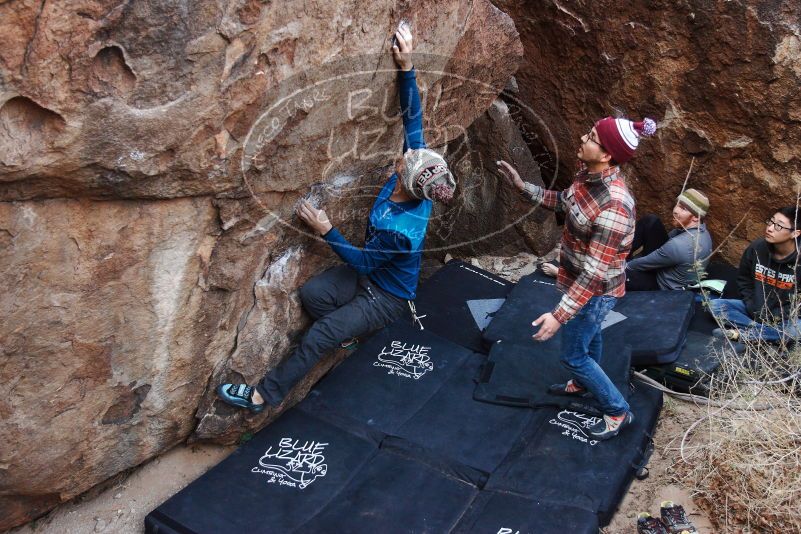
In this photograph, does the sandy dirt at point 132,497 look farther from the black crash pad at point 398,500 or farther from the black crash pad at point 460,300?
the black crash pad at point 460,300

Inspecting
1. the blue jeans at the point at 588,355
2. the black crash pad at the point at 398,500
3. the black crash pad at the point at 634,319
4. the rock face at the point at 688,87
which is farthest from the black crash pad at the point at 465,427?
the rock face at the point at 688,87

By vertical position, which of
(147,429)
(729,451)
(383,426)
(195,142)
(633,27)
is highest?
(195,142)

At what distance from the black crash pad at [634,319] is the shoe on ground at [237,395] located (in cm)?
139

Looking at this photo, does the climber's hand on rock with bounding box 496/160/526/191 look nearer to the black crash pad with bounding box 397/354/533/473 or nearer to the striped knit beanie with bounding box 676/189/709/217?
the black crash pad with bounding box 397/354/533/473

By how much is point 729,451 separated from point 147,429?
8.59ft

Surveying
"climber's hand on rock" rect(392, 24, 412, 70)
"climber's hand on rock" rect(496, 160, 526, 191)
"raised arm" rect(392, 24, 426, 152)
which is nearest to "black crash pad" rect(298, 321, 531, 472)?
"climber's hand on rock" rect(496, 160, 526, 191)

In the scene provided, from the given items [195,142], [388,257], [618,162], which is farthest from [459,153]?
[195,142]

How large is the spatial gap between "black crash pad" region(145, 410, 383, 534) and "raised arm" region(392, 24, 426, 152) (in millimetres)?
1458

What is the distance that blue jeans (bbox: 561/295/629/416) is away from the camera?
10.9 ft

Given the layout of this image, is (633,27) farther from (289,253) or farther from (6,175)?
(6,175)

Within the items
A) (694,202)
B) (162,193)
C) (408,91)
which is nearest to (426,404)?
(408,91)

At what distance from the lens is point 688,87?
5.04m

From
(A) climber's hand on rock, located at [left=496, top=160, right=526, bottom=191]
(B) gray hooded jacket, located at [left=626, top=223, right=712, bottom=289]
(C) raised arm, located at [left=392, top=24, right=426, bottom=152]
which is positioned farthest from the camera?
(B) gray hooded jacket, located at [left=626, top=223, right=712, bottom=289]

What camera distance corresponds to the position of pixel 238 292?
3541mm
